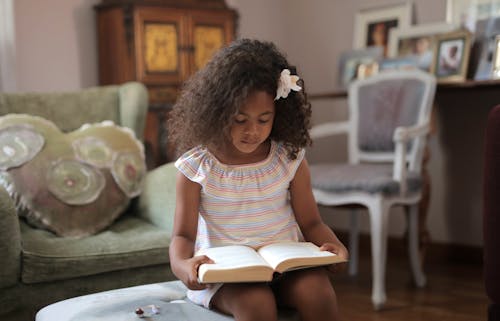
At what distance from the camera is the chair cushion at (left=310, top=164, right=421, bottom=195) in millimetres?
2510

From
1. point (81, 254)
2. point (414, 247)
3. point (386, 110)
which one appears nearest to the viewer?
point (81, 254)

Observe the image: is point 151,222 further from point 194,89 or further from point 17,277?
point 194,89

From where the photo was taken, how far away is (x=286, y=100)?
1.45 metres

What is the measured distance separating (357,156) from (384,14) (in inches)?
32.7

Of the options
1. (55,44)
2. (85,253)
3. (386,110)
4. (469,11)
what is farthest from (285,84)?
(55,44)

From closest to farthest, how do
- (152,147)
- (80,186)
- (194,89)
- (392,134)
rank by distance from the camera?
(194,89)
(80,186)
(392,134)
(152,147)

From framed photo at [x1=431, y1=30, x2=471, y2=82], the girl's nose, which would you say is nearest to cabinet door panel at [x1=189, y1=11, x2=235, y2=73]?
framed photo at [x1=431, y1=30, x2=471, y2=82]

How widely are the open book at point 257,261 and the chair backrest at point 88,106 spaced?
1.17 m

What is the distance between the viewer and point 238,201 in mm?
1408

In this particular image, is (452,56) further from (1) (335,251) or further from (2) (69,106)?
(1) (335,251)

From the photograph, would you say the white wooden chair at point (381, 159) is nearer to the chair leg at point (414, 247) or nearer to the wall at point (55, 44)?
the chair leg at point (414, 247)

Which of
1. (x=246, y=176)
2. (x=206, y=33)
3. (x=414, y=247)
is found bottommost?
(x=414, y=247)

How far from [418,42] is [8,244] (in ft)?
7.29

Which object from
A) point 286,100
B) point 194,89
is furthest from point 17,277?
point 286,100
